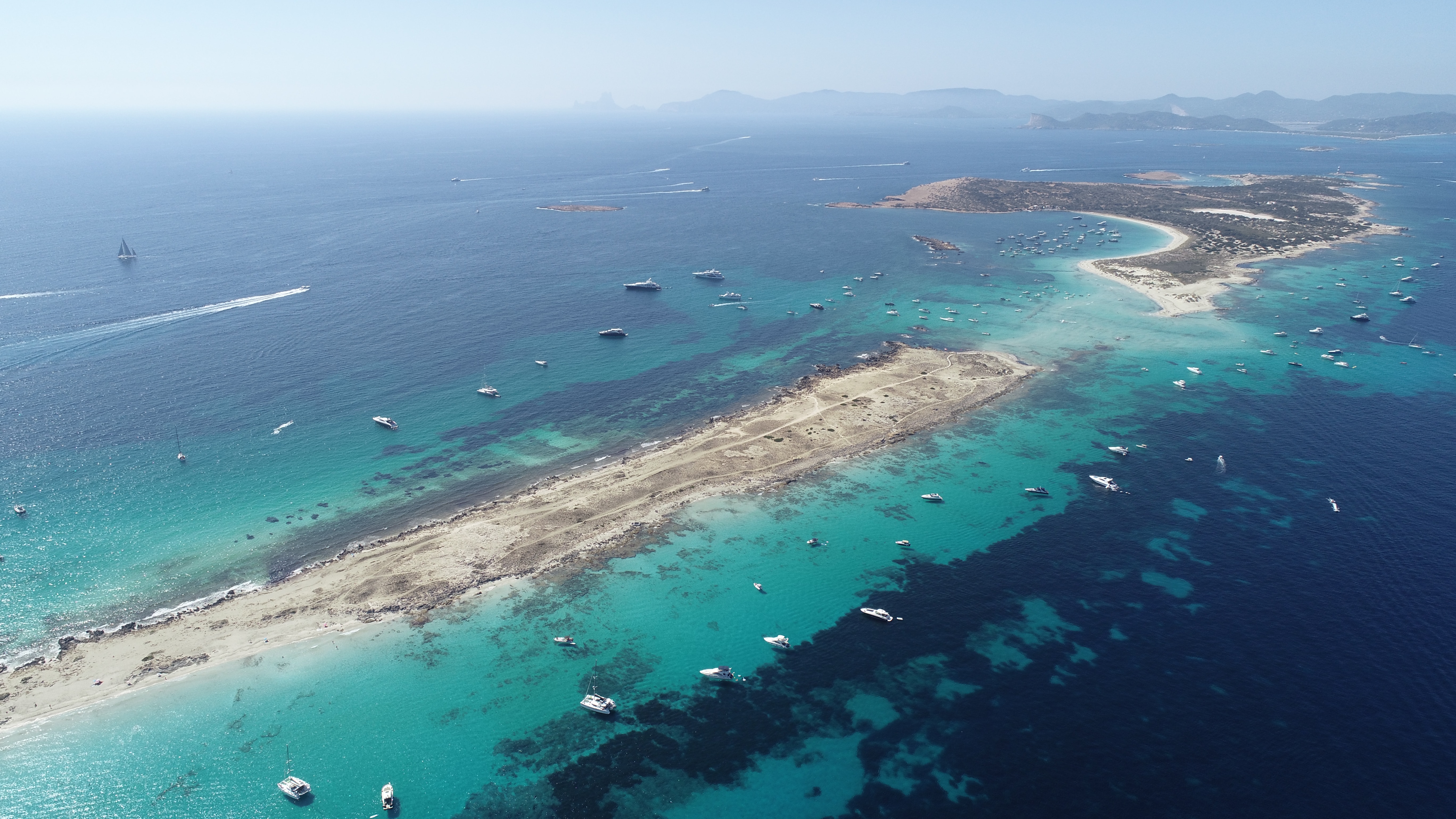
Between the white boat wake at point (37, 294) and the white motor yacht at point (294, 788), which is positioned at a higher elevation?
the white boat wake at point (37, 294)

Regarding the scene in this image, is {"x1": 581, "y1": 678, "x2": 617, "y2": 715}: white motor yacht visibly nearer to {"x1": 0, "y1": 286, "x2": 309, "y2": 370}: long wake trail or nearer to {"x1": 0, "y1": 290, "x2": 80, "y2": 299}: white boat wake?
{"x1": 0, "y1": 286, "x2": 309, "y2": 370}: long wake trail

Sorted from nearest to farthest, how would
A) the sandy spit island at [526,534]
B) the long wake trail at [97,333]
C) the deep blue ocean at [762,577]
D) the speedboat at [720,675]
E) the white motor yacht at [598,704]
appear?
the deep blue ocean at [762,577], the white motor yacht at [598,704], the speedboat at [720,675], the sandy spit island at [526,534], the long wake trail at [97,333]

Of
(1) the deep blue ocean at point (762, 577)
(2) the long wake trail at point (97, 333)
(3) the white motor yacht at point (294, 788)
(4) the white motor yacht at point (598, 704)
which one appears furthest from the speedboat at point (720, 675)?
(2) the long wake trail at point (97, 333)

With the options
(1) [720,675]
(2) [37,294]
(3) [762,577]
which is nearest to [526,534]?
(3) [762,577]

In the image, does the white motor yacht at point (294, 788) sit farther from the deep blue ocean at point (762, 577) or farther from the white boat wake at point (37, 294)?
the white boat wake at point (37, 294)

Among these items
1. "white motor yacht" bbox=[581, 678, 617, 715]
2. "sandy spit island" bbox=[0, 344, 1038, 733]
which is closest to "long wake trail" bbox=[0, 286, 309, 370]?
"sandy spit island" bbox=[0, 344, 1038, 733]
